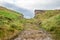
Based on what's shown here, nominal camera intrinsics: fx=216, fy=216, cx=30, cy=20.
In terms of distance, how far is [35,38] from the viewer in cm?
2527

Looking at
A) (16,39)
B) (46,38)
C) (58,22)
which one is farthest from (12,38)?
(58,22)

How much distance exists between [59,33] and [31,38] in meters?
4.46

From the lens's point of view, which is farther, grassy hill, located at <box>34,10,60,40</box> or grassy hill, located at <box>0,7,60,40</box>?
grassy hill, located at <box>34,10,60,40</box>

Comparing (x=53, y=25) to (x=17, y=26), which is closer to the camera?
(x=17, y=26)

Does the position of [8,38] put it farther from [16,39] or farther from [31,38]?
[31,38]

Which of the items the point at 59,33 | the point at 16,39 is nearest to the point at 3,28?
the point at 16,39

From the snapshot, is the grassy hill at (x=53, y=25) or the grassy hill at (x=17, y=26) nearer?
the grassy hill at (x=17, y=26)

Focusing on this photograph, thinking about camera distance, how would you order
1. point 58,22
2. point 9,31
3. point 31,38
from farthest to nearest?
point 58,22 → point 9,31 → point 31,38

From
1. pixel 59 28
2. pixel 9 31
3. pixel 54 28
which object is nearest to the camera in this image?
pixel 9 31

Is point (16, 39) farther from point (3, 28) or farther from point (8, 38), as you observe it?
point (3, 28)

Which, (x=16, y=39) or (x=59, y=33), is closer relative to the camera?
(x=16, y=39)

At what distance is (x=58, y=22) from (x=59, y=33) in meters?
6.92

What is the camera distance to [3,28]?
26984 mm

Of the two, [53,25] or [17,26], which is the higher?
[53,25]
